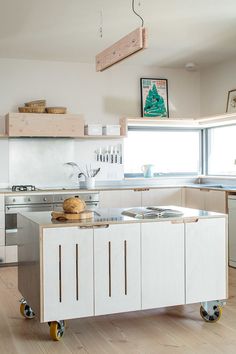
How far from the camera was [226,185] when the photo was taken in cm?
677

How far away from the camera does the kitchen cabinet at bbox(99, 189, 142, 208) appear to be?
6.38 m

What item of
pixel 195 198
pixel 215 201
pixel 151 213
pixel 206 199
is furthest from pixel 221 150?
pixel 151 213

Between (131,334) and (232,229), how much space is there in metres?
2.64

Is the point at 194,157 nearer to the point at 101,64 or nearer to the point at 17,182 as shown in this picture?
the point at 17,182

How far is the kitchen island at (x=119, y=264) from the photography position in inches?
128

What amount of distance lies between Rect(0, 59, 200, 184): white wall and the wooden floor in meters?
3.17

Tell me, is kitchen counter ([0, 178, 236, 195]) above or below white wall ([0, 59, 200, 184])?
below

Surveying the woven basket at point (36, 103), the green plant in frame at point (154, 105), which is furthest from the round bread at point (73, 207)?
the green plant in frame at point (154, 105)

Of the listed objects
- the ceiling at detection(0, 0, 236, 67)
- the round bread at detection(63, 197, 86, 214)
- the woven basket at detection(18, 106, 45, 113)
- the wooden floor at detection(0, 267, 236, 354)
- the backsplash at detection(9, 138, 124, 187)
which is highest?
the ceiling at detection(0, 0, 236, 67)

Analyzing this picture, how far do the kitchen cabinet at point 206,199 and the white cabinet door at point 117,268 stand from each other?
268 cm

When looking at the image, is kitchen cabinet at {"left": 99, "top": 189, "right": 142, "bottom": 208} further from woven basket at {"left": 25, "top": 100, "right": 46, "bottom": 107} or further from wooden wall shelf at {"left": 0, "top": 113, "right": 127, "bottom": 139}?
woven basket at {"left": 25, "top": 100, "right": 46, "bottom": 107}

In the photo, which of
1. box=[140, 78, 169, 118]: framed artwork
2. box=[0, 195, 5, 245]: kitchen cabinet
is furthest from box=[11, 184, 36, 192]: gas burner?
box=[140, 78, 169, 118]: framed artwork

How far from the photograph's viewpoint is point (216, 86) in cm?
709

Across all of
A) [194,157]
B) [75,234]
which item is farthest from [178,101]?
[75,234]
